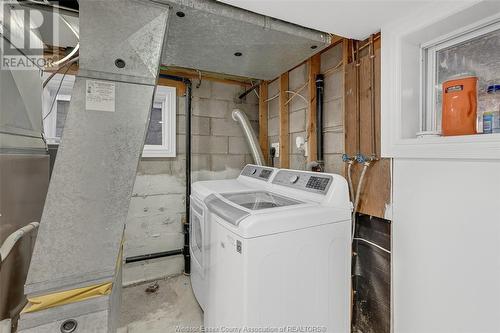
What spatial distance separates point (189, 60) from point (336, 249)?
184cm

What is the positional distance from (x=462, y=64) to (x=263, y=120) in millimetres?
1800

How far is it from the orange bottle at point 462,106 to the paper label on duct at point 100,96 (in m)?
1.61

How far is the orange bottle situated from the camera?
3.68 feet

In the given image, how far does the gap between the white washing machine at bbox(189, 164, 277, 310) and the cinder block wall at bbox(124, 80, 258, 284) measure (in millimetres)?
452

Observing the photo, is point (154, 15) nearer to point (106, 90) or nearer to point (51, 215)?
point (106, 90)

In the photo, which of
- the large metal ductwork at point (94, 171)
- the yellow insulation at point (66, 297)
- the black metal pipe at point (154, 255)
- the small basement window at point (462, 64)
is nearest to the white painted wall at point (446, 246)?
the small basement window at point (462, 64)

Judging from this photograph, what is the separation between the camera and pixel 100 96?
3.56 ft

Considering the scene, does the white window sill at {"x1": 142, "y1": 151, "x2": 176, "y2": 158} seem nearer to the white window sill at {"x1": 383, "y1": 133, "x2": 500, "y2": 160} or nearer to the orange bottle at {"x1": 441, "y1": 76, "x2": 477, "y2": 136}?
the white window sill at {"x1": 383, "y1": 133, "x2": 500, "y2": 160}

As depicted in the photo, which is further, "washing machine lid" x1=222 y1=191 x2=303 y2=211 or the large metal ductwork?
"washing machine lid" x1=222 y1=191 x2=303 y2=211

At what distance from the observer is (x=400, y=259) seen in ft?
4.62

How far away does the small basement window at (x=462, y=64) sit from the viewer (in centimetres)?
116

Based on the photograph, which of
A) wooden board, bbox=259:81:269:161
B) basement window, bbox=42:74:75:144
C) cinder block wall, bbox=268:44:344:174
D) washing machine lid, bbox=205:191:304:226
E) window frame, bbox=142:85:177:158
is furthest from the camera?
wooden board, bbox=259:81:269:161

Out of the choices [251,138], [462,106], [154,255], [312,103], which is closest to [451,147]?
Result: [462,106]

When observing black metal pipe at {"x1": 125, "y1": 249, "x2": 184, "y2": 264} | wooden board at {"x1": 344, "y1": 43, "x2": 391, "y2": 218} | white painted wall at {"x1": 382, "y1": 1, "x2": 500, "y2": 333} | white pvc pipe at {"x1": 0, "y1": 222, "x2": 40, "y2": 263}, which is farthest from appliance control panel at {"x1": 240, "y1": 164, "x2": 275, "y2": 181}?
white pvc pipe at {"x1": 0, "y1": 222, "x2": 40, "y2": 263}
